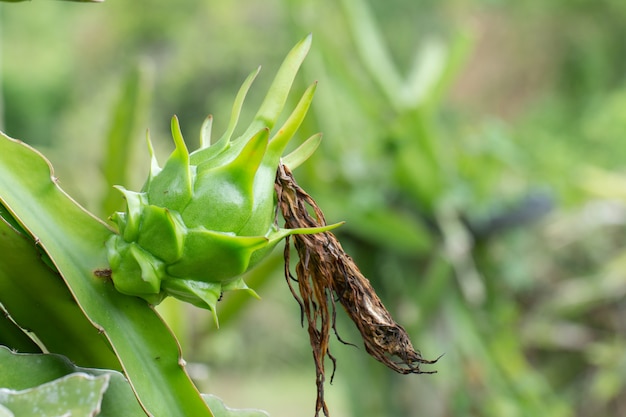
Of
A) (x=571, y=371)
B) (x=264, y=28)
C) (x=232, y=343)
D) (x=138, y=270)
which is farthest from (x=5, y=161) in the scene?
(x=264, y=28)

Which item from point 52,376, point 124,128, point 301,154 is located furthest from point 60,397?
point 124,128

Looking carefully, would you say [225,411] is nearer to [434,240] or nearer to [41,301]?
[41,301]

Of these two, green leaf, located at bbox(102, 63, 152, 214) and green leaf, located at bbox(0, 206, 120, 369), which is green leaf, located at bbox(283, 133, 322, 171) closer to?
green leaf, located at bbox(0, 206, 120, 369)

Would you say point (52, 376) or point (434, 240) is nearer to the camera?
point (52, 376)

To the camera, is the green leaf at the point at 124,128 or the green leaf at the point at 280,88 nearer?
the green leaf at the point at 280,88

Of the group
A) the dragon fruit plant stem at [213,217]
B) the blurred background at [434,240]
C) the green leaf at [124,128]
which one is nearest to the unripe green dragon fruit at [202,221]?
the dragon fruit plant stem at [213,217]

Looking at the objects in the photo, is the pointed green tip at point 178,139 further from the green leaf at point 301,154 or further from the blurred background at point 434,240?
the blurred background at point 434,240
